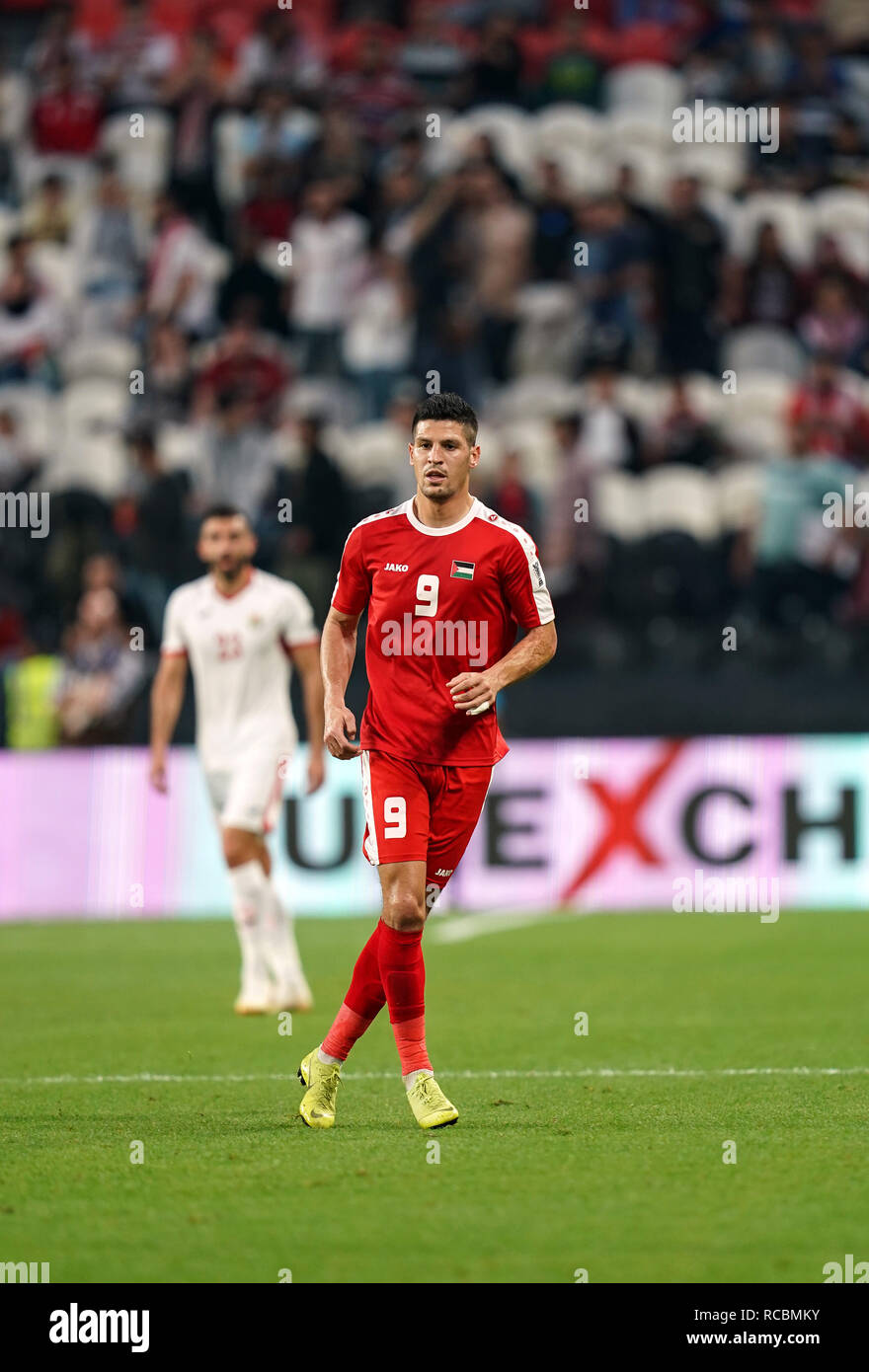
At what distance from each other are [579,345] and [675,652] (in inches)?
178

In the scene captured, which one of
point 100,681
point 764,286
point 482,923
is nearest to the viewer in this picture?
point 482,923

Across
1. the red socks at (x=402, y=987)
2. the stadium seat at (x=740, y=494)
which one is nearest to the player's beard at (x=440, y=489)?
the red socks at (x=402, y=987)

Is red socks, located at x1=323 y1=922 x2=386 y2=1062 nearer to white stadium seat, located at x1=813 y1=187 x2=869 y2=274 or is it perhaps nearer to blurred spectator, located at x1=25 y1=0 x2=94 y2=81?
white stadium seat, located at x1=813 y1=187 x2=869 y2=274

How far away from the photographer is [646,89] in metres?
21.7

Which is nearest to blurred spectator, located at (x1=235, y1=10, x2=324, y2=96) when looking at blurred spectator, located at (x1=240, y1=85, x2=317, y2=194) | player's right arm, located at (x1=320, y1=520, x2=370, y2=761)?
blurred spectator, located at (x1=240, y1=85, x2=317, y2=194)

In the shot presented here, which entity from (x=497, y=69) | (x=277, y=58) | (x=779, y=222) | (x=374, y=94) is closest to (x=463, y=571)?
(x=779, y=222)

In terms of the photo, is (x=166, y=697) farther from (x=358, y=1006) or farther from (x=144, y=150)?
(x=144, y=150)

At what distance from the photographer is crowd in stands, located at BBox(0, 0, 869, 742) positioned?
16.9 meters

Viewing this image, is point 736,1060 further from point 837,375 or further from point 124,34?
point 124,34

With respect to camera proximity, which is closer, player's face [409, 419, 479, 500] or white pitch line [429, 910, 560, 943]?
player's face [409, 419, 479, 500]

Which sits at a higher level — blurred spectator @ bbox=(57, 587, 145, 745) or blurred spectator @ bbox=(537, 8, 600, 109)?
blurred spectator @ bbox=(537, 8, 600, 109)

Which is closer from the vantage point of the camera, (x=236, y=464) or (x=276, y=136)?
(x=236, y=464)

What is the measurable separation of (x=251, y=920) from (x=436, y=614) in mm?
4028
